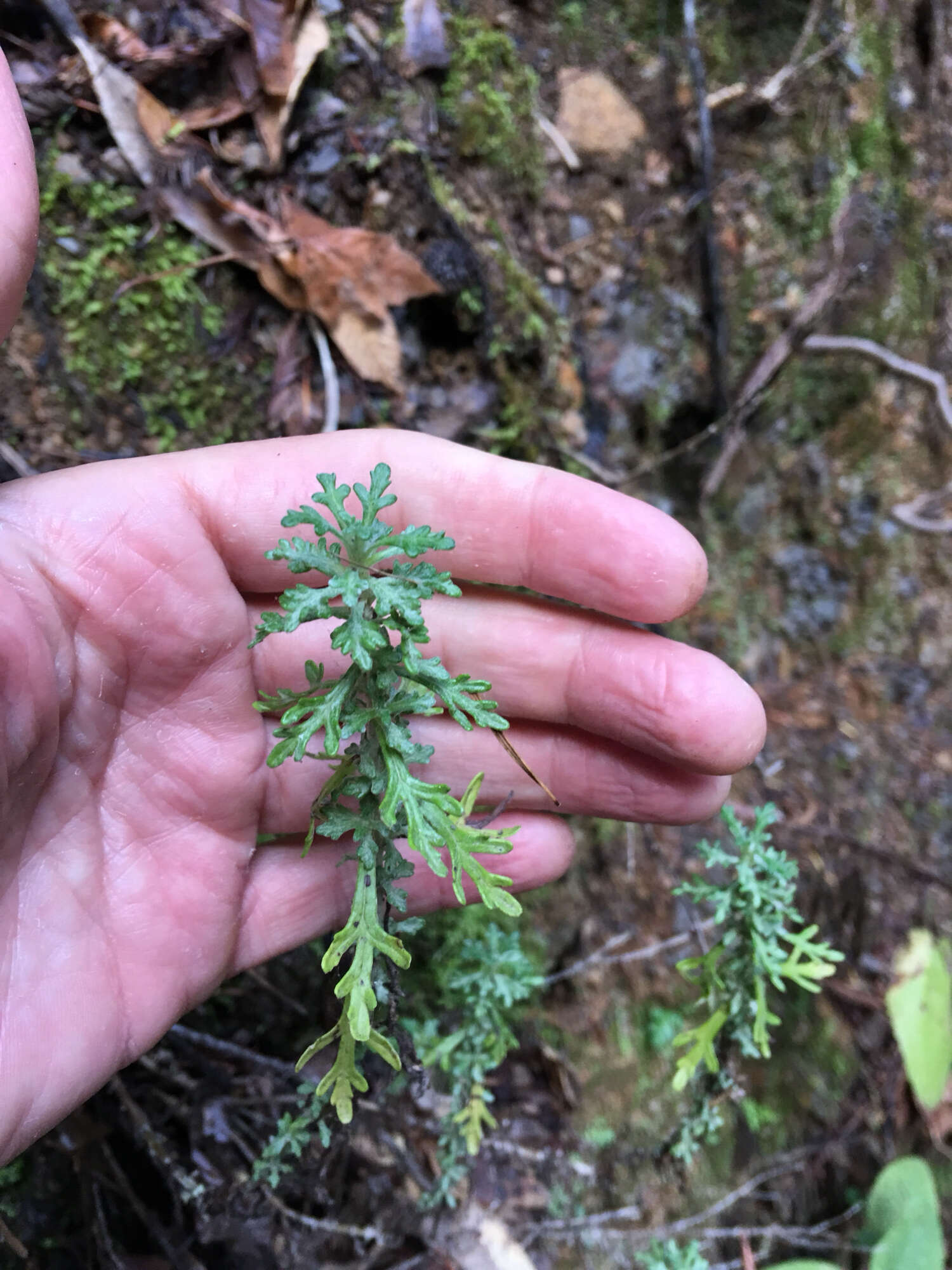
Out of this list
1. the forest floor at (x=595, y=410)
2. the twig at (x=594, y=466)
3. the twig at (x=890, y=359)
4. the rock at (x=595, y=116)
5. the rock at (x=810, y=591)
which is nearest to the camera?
the forest floor at (x=595, y=410)

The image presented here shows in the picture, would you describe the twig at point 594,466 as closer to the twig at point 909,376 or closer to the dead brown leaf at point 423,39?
the twig at point 909,376

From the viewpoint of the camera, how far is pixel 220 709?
2.35 m

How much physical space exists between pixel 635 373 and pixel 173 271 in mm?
2193

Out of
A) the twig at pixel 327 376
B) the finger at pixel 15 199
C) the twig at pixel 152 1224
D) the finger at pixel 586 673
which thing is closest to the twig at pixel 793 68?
the twig at pixel 327 376

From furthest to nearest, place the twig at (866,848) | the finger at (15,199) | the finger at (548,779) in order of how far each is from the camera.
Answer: the twig at (866,848)
the finger at (548,779)
the finger at (15,199)

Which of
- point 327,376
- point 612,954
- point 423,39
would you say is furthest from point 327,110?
point 612,954

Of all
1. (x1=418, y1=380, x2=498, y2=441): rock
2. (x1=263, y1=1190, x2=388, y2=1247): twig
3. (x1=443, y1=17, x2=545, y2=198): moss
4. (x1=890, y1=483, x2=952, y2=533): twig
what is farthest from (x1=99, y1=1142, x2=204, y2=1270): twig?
(x1=890, y1=483, x2=952, y2=533): twig

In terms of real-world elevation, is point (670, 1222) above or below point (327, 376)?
below

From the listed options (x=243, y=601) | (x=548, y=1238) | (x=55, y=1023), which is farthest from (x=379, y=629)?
(x=548, y=1238)

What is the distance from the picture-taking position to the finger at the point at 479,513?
2.32 meters

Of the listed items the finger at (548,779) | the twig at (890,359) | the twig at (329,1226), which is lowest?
the twig at (329,1226)

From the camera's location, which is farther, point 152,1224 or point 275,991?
point 275,991

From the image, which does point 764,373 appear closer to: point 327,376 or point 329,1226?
point 327,376

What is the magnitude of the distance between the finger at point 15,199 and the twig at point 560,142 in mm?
2627
